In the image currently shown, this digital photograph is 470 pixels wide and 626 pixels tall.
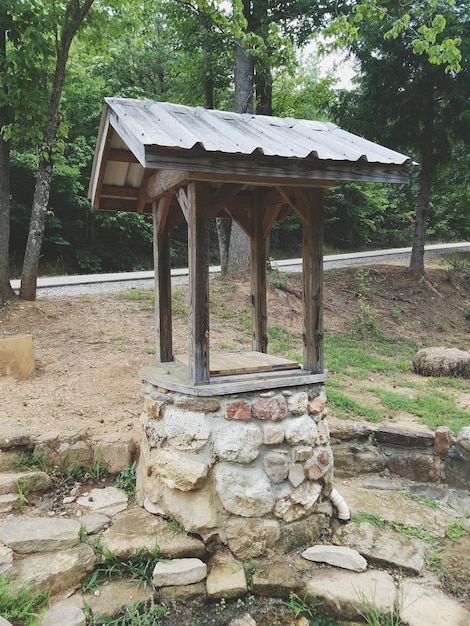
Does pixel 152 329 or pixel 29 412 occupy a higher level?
pixel 152 329

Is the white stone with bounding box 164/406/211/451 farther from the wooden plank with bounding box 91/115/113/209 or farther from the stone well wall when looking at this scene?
the wooden plank with bounding box 91/115/113/209

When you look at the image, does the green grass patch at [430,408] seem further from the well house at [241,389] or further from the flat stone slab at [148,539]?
the flat stone slab at [148,539]

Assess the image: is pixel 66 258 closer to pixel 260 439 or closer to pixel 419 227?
pixel 419 227

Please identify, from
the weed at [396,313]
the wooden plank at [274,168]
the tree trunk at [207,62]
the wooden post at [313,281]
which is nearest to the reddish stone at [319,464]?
the wooden post at [313,281]

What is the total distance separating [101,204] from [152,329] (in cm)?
308

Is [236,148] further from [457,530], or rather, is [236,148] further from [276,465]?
[457,530]

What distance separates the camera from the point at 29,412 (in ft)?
14.4

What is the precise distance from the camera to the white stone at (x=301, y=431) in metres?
3.19

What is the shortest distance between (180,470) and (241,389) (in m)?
0.66

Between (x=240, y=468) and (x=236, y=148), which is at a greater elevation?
(x=236, y=148)

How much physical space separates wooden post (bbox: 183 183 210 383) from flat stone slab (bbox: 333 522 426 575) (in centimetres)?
151

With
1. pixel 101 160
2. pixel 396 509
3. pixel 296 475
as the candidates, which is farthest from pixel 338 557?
pixel 101 160

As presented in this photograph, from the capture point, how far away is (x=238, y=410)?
307 centimetres

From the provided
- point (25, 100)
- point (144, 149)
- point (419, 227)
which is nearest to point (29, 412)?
point (144, 149)
